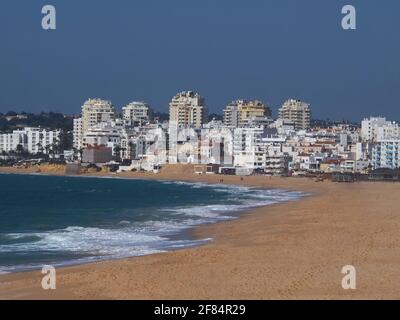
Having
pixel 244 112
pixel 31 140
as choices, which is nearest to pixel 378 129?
pixel 244 112

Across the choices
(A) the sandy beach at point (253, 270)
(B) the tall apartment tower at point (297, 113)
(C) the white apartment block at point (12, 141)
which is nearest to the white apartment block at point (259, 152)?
(C) the white apartment block at point (12, 141)

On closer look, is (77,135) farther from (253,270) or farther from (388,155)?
(253,270)

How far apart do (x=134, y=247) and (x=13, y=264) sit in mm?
4018

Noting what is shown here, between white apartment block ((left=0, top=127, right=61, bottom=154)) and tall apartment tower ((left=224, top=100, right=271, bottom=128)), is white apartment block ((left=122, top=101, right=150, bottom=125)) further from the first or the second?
white apartment block ((left=0, top=127, right=61, bottom=154))

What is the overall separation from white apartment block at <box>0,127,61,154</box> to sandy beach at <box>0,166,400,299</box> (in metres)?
108

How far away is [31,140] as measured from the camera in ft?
437

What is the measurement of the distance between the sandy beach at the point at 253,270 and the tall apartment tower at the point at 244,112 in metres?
125

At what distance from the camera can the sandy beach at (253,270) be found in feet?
44.7

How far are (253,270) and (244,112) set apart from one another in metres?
137

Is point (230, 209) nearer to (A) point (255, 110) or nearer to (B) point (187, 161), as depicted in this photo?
(B) point (187, 161)

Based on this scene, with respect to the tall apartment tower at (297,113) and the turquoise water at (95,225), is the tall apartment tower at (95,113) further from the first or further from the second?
the turquoise water at (95,225)

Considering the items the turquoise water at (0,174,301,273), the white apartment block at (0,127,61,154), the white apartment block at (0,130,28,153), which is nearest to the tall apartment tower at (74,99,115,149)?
the white apartment block at (0,127,61,154)

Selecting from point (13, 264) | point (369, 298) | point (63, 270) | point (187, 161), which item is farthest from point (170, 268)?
point (187, 161)

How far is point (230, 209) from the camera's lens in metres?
38.4
